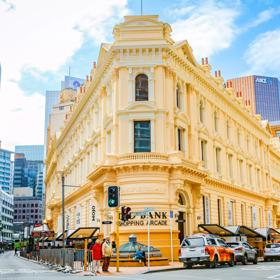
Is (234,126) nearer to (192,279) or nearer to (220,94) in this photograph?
(220,94)

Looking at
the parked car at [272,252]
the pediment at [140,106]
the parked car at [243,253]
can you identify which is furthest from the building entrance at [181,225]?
the pediment at [140,106]

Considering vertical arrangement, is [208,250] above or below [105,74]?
below

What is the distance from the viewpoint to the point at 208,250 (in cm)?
2544

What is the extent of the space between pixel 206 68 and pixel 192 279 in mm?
29425

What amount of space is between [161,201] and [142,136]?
16.6 feet

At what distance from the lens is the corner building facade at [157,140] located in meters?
32.4

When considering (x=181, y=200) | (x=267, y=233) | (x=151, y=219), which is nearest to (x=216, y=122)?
(x=267, y=233)

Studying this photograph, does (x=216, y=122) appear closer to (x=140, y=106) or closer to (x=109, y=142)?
(x=109, y=142)

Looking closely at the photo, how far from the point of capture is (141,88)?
35125mm

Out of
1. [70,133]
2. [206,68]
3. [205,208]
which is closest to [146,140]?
[205,208]

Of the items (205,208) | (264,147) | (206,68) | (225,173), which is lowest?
(205,208)

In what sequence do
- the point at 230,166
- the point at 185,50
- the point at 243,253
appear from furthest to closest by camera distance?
the point at 230,166
the point at 185,50
the point at 243,253

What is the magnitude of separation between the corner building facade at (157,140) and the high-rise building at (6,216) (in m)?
104

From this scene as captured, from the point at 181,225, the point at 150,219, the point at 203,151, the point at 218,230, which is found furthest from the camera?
the point at 203,151
